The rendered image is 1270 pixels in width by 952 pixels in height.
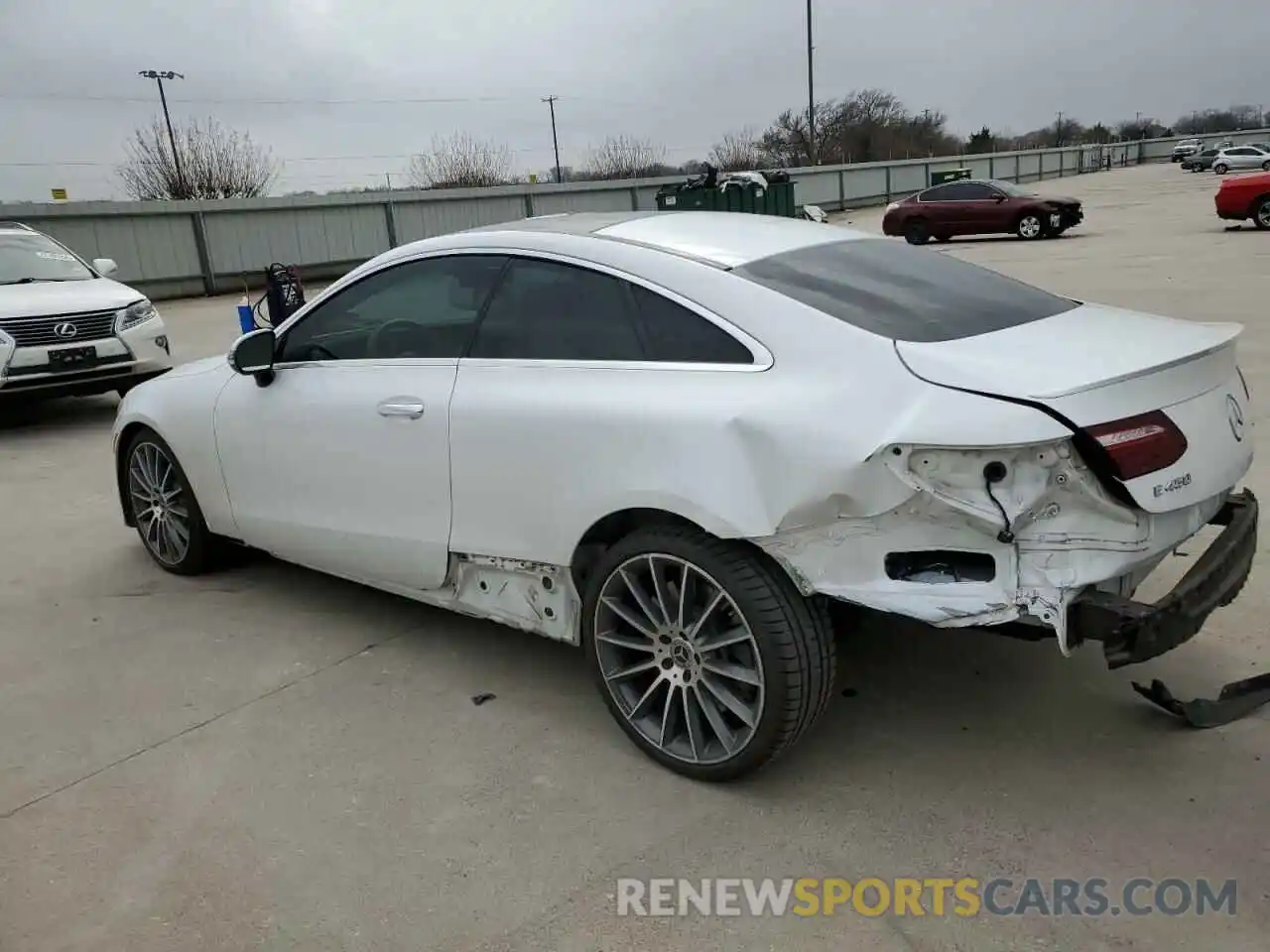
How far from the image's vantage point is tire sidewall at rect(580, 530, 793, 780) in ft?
8.68

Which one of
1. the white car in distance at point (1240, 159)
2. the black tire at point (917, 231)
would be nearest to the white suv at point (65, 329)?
the black tire at point (917, 231)

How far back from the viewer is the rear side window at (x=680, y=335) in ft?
9.11

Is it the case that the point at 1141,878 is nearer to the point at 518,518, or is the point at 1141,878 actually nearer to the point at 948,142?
the point at 518,518

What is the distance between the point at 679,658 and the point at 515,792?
63cm

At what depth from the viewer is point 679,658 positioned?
290cm

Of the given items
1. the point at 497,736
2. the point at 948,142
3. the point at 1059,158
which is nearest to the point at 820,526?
the point at 497,736

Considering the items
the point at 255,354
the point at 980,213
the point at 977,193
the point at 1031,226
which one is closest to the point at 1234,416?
the point at 255,354

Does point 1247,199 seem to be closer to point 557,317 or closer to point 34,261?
point 34,261

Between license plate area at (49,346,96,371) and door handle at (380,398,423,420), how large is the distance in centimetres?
629

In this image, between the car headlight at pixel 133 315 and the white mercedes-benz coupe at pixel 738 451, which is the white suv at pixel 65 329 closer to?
the car headlight at pixel 133 315

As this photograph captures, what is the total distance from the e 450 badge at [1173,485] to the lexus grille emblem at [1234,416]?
15.7 inches

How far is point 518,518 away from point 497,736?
733 mm

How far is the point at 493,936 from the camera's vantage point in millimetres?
2359

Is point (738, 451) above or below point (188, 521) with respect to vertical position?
above
